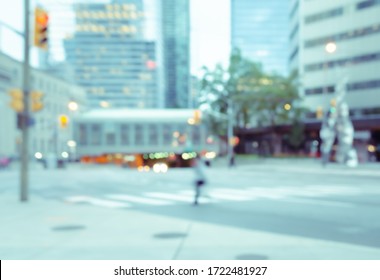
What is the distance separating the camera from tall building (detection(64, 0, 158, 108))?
11706 centimetres

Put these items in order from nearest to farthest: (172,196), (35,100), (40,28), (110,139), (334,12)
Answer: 1. (40,28)
2. (35,100)
3. (172,196)
4. (334,12)
5. (110,139)

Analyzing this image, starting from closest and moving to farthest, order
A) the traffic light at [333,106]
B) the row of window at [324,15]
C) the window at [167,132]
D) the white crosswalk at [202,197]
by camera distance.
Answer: the white crosswalk at [202,197], the traffic light at [333,106], the row of window at [324,15], the window at [167,132]

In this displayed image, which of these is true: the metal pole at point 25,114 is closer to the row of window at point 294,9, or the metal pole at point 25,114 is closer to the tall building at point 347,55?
the tall building at point 347,55

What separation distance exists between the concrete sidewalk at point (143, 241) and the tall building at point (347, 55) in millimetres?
35010

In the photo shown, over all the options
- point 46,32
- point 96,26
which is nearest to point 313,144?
point 46,32

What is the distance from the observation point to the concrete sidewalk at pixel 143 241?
24.4 ft

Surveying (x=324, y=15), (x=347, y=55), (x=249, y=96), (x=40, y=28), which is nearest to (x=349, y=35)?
(x=347, y=55)

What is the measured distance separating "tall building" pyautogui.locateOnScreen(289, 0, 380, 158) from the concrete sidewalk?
35010 mm

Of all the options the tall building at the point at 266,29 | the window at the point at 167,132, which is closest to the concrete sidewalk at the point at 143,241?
the window at the point at 167,132

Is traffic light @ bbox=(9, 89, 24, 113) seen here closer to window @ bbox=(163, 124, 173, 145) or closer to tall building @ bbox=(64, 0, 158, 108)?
window @ bbox=(163, 124, 173, 145)

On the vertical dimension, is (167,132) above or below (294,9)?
below

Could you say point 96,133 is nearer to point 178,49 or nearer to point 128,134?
point 128,134

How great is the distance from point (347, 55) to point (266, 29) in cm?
6175

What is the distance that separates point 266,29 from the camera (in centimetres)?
11175
